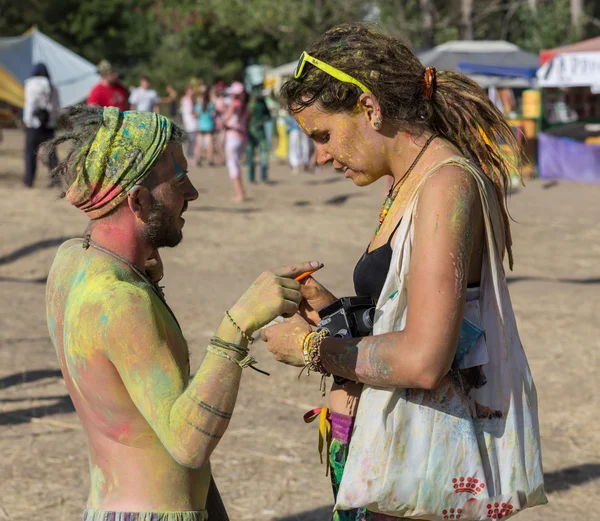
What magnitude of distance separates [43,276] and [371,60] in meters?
8.05

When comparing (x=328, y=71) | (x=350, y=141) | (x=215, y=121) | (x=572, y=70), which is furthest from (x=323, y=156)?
(x=215, y=121)

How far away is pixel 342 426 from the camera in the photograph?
8.18 ft

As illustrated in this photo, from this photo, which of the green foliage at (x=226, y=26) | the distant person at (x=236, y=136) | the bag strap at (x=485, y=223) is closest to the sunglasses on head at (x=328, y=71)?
the bag strap at (x=485, y=223)

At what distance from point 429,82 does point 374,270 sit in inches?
18.7

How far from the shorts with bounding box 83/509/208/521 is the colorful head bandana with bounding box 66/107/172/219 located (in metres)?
0.68

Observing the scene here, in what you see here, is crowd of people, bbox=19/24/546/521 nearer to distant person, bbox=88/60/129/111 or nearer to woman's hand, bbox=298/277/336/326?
Result: woman's hand, bbox=298/277/336/326

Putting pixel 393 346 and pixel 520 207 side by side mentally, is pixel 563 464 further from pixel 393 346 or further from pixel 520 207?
pixel 520 207

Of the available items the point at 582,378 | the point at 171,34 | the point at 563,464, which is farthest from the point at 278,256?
the point at 171,34

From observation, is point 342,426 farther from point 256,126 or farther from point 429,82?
point 256,126

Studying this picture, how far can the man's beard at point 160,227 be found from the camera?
224 centimetres

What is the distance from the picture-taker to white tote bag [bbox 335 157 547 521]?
7.26 feet

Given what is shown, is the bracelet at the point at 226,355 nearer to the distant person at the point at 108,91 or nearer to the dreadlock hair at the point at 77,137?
the dreadlock hair at the point at 77,137

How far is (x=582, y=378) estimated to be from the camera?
649cm

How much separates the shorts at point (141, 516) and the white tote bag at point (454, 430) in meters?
0.35
